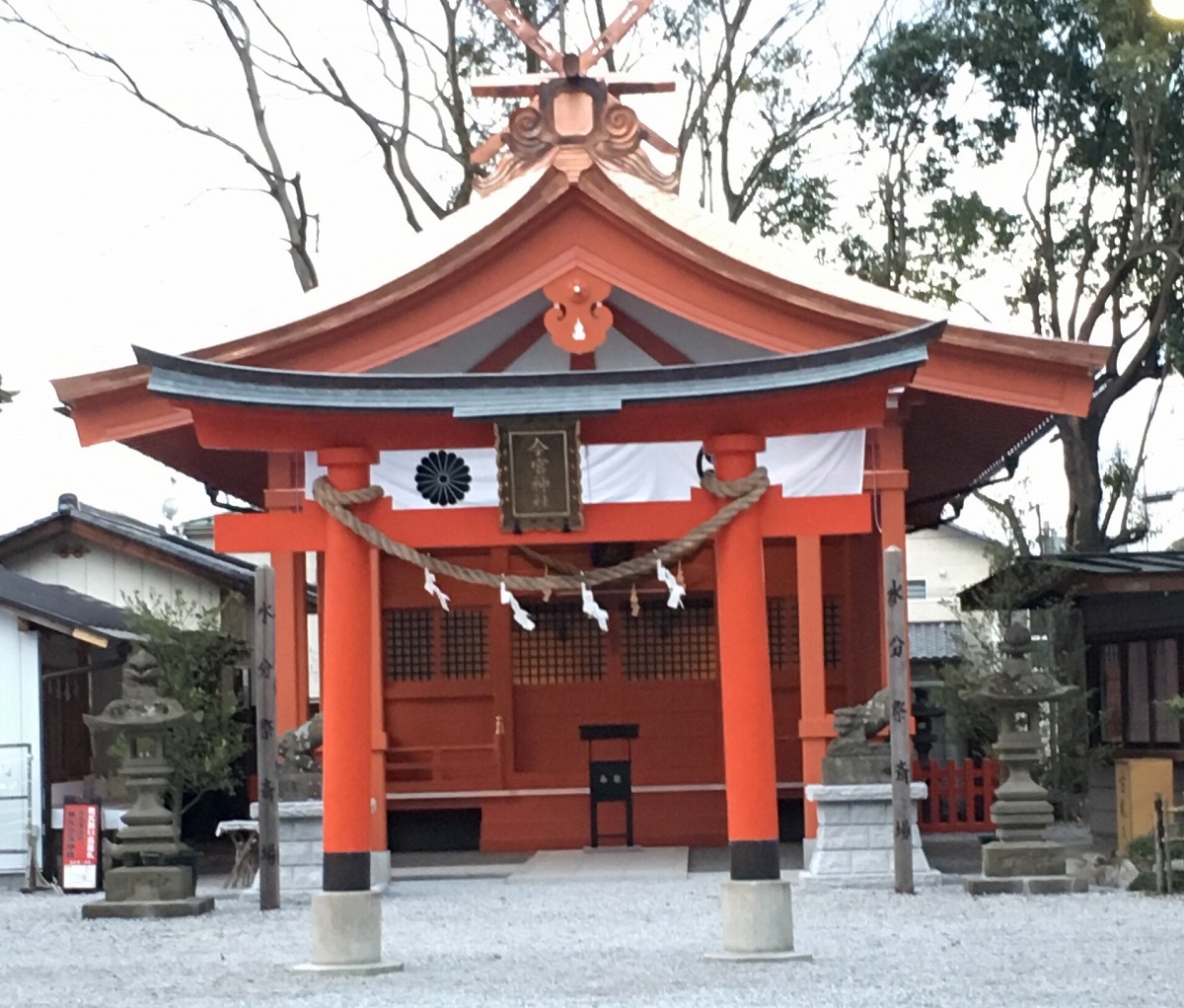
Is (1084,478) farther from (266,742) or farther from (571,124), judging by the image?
(266,742)

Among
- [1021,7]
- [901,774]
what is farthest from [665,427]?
[1021,7]

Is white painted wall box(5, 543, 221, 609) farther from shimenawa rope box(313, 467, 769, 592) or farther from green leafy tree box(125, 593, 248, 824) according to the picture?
shimenawa rope box(313, 467, 769, 592)

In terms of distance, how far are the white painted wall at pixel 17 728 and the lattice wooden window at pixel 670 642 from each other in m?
6.18

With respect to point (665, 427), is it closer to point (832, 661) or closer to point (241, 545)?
point (241, 545)

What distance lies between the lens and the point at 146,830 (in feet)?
53.2

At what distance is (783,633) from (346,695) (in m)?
9.55

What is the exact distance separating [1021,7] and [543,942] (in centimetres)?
2037

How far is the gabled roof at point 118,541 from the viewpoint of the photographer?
87.7 feet

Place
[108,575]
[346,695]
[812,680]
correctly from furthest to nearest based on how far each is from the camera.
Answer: [108,575], [812,680], [346,695]

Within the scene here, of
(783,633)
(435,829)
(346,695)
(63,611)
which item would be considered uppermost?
(63,611)

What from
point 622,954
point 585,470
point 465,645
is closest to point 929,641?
point 465,645

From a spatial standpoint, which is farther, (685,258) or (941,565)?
(941,565)

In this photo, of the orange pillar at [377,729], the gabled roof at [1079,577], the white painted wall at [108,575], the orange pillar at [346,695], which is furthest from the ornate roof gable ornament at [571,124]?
the white painted wall at [108,575]

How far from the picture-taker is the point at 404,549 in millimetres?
12039
